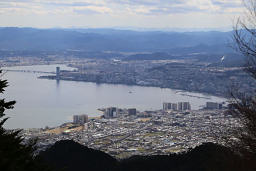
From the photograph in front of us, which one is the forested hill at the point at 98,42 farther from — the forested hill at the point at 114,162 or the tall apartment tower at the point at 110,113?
the forested hill at the point at 114,162

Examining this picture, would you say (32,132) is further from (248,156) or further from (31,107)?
(248,156)

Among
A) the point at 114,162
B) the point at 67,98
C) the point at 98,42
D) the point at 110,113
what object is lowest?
the point at 110,113

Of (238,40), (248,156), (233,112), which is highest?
(238,40)

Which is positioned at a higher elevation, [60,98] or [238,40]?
[238,40]

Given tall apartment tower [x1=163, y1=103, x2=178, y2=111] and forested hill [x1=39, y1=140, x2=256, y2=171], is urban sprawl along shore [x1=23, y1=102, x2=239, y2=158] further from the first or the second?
forested hill [x1=39, y1=140, x2=256, y2=171]

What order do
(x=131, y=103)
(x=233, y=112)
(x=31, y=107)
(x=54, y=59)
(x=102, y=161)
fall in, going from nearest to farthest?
(x=233, y=112) < (x=102, y=161) < (x=31, y=107) < (x=131, y=103) < (x=54, y=59)

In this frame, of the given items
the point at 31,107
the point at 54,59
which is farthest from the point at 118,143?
the point at 54,59

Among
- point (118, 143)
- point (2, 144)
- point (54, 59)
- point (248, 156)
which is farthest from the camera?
point (54, 59)

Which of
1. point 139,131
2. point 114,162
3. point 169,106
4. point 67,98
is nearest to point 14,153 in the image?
point 114,162

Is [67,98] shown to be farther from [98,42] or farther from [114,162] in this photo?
[98,42]
